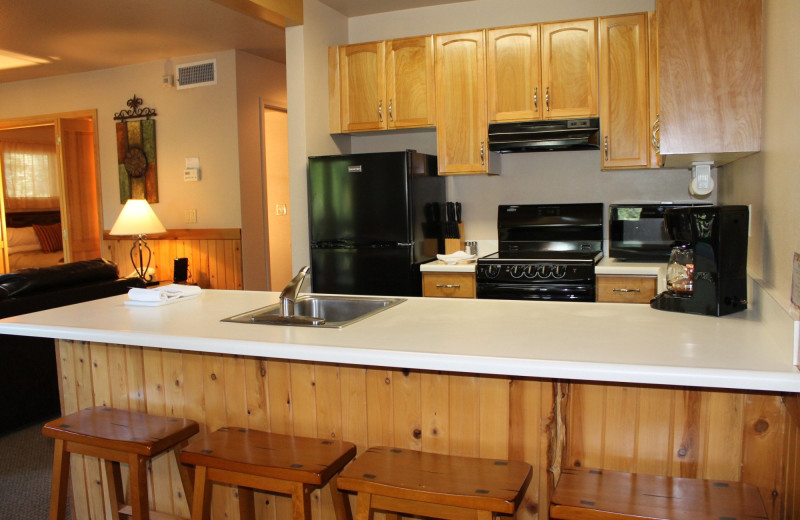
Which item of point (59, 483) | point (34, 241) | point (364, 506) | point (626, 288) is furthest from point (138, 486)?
point (34, 241)

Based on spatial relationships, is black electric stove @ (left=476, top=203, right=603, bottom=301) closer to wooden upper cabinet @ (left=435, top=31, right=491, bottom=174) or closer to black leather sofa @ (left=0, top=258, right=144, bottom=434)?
wooden upper cabinet @ (left=435, top=31, right=491, bottom=174)

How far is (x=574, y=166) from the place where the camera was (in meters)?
4.21

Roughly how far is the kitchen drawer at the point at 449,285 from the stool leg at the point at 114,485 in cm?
217

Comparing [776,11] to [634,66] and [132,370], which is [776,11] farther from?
[132,370]

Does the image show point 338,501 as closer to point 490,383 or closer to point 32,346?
point 490,383

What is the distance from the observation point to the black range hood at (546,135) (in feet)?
12.4

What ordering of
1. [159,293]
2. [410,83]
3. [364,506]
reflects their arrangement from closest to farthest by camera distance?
[364,506]
[159,293]
[410,83]

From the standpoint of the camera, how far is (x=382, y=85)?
425 cm

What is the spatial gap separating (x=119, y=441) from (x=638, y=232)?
10.4ft

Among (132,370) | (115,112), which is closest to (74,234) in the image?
(115,112)

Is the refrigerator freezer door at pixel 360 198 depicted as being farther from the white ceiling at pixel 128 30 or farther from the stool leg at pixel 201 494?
the stool leg at pixel 201 494

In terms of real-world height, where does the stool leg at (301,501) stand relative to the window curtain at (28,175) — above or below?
below

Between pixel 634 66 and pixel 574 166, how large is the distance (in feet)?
2.45

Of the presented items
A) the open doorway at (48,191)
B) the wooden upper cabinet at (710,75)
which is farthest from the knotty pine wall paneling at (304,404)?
the open doorway at (48,191)
